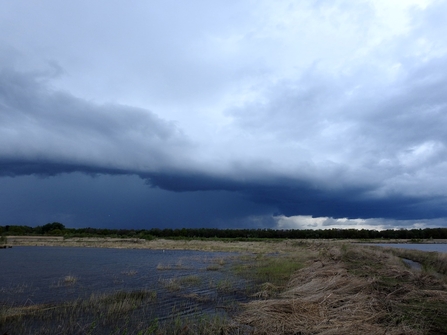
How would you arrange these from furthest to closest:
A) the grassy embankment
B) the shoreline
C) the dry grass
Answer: the shoreline
the grassy embankment
the dry grass

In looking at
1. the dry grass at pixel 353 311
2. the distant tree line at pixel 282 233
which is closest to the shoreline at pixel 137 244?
the distant tree line at pixel 282 233

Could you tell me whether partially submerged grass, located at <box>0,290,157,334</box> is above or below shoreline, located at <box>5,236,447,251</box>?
above

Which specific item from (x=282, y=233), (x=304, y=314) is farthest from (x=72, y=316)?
(x=282, y=233)

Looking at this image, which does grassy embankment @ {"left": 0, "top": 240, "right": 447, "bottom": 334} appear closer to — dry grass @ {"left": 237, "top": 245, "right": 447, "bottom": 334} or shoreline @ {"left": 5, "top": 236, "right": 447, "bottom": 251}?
dry grass @ {"left": 237, "top": 245, "right": 447, "bottom": 334}

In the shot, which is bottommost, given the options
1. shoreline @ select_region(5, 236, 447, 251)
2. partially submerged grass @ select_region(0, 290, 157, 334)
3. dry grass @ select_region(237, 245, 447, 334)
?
shoreline @ select_region(5, 236, 447, 251)

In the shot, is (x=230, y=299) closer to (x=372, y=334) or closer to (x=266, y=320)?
(x=266, y=320)

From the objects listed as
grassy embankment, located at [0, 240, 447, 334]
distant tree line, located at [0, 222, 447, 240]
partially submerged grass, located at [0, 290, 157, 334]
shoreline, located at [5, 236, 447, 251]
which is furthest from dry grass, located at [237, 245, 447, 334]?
distant tree line, located at [0, 222, 447, 240]

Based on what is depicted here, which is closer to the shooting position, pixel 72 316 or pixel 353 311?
pixel 353 311

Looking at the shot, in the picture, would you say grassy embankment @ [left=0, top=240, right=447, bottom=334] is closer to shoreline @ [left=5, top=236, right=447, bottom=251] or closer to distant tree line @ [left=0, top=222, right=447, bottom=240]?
shoreline @ [left=5, top=236, right=447, bottom=251]

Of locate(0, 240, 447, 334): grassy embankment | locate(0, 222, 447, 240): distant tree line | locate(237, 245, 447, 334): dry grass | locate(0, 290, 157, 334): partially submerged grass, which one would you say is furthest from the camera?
locate(0, 222, 447, 240): distant tree line

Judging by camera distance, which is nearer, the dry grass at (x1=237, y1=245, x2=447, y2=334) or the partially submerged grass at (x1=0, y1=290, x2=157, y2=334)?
the dry grass at (x1=237, y1=245, x2=447, y2=334)

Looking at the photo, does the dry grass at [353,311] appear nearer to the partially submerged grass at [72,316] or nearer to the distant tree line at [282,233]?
the partially submerged grass at [72,316]

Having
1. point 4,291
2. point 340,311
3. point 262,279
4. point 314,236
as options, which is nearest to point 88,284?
point 4,291

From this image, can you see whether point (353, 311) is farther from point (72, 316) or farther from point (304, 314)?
point (72, 316)
